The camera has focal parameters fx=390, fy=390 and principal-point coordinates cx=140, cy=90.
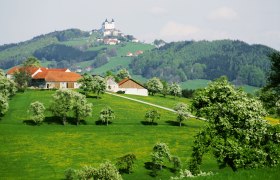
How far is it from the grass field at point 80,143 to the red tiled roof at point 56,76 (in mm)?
45863

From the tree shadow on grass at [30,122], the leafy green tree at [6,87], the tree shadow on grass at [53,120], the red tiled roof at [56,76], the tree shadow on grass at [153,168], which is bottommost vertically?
the tree shadow on grass at [153,168]

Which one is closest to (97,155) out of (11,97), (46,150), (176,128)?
(46,150)

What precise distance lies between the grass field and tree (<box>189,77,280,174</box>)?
22865mm

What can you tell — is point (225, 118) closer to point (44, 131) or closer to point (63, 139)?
point (63, 139)

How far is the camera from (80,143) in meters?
83.1

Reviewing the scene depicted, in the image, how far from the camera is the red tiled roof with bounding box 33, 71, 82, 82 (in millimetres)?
163875

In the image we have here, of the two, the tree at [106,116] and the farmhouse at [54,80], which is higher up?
the farmhouse at [54,80]

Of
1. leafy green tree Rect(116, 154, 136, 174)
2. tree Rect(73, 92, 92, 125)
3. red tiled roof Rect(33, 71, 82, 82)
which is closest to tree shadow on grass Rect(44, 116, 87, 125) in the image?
tree Rect(73, 92, 92, 125)

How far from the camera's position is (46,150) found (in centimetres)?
7750

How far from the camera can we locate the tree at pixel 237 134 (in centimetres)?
3778

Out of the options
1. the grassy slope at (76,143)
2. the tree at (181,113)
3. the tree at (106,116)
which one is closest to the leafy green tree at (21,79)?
the grassy slope at (76,143)

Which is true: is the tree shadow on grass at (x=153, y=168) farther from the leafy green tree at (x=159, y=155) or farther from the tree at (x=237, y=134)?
the tree at (x=237, y=134)

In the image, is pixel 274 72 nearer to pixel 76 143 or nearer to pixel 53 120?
pixel 76 143

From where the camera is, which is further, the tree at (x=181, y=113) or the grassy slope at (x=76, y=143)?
the tree at (x=181, y=113)
